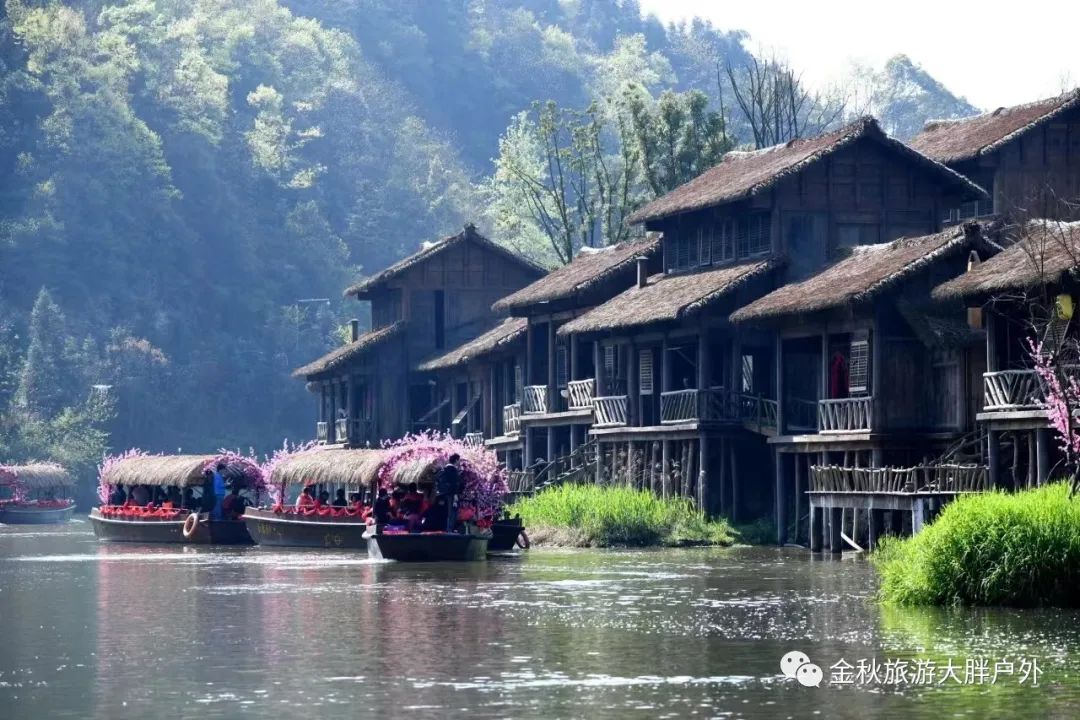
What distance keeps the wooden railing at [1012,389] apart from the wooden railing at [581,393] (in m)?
19.4

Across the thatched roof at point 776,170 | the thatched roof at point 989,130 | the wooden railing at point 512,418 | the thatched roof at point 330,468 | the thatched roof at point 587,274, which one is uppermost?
the thatched roof at point 989,130

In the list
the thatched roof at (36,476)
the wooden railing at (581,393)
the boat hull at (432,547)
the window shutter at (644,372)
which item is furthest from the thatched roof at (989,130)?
the thatched roof at (36,476)

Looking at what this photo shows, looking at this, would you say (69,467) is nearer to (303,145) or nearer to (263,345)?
(263,345)

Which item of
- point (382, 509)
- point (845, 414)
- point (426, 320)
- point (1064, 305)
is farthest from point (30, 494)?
point (1064, 305)

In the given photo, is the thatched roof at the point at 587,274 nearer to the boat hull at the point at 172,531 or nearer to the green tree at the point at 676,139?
the boat hull at the point at 172,531

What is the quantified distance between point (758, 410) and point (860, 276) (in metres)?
6.20

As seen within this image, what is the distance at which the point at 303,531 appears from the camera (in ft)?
174

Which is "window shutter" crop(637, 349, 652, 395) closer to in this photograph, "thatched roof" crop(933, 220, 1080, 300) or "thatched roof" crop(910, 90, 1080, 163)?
"thatched roof" crop(910, 90, 1080, 163)

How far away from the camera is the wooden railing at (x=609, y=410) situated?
180 feet

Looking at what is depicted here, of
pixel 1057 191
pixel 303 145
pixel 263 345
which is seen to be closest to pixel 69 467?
pixel 263 345

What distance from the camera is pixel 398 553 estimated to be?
44.9 metres

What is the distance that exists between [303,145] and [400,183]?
6.57 m

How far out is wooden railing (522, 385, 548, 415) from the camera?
61.4 metres

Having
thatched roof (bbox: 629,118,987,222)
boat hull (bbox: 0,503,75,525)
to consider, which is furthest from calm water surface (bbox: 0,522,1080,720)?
boat hull (bbox: 0,503,75,525)
